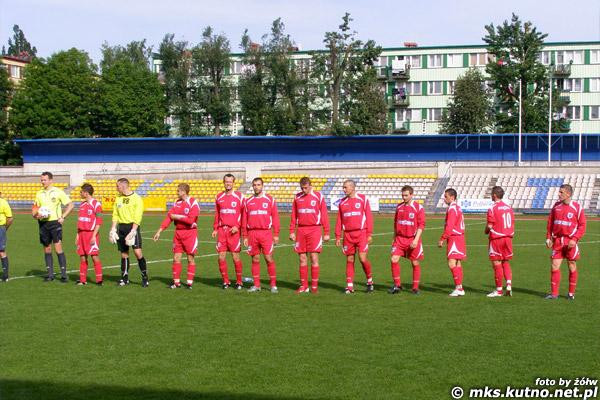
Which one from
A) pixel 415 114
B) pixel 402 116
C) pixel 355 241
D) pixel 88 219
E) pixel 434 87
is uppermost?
pixel 434 87

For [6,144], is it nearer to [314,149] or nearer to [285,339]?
[314,149]

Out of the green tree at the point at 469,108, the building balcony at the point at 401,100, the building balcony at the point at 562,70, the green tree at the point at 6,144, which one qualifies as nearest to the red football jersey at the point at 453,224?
the green tree at the point at 469,108

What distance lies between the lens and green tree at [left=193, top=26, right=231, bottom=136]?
83812 mm

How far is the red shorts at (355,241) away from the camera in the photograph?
16.6m

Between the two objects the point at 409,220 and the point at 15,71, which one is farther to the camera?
the point at 15,71

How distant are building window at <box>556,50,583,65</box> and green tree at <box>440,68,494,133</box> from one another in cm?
1652

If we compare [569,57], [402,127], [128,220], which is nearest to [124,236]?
[128,220]

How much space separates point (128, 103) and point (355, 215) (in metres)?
69.2

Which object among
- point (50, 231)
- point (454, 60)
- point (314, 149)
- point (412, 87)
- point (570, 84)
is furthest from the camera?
point (412, 87)

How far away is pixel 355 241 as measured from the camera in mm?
16609

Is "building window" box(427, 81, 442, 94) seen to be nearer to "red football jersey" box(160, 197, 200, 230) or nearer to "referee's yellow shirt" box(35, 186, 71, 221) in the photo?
"referee's yellow shirt" box(35, 186, 71, 221)

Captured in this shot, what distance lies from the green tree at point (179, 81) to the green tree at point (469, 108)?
27.3 meters

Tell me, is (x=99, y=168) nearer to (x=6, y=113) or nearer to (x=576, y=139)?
(x=6, y=113)

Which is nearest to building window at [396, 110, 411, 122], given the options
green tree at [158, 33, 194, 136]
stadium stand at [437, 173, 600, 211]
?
green tree at [158, 33, 194, 136]
